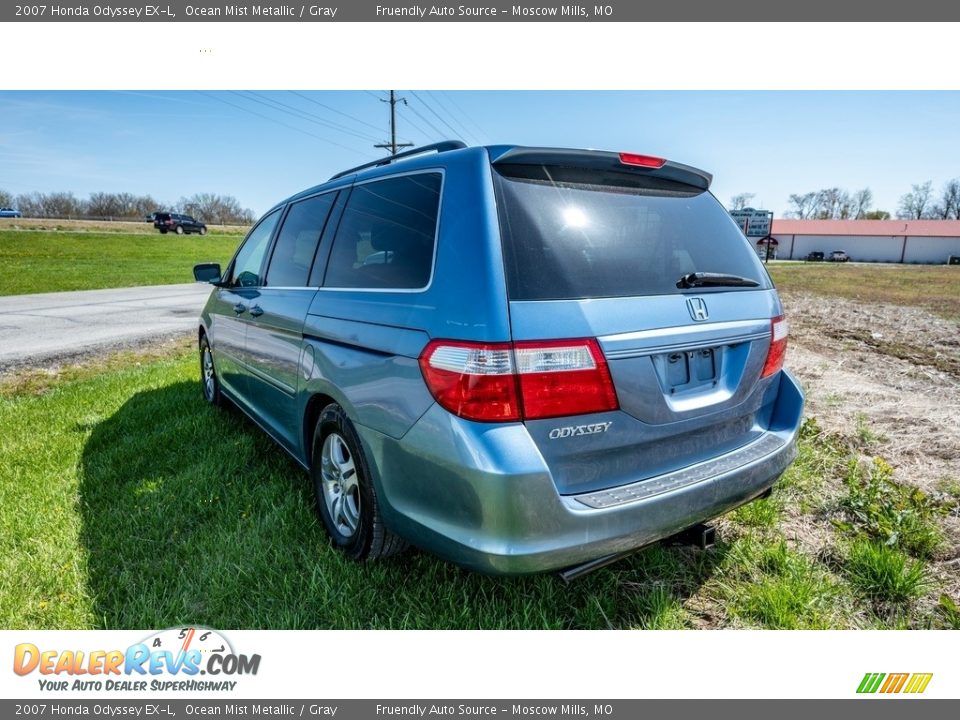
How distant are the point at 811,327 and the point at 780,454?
8309 mm

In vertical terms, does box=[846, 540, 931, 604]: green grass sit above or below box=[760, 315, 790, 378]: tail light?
below

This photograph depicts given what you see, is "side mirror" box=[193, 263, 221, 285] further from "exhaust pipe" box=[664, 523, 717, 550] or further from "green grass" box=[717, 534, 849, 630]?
"green grass" box=[717, 534, 849, 630]

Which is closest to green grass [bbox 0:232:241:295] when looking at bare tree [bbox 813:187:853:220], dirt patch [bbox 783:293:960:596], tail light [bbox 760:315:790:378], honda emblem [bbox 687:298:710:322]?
honda emblem [bbox 687:298:710:322]

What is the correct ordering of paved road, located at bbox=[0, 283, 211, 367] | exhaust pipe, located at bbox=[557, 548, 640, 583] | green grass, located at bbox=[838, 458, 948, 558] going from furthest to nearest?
paved road, located at bbox=[0, 283, 211, 367] → green grass, located at bbox=[838, 458, 948, 558] → exhaust pipe, located at bbox=[557, 548, 640, 583]

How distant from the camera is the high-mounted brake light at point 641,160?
220 cm

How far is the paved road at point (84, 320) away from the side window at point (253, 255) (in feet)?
15.2

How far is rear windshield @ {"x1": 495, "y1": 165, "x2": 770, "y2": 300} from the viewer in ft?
6.16

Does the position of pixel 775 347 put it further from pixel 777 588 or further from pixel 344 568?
pixel 344 568

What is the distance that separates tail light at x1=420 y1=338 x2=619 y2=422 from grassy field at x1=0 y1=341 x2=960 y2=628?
0.99 m

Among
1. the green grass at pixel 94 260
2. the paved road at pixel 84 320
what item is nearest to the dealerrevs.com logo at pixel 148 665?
the paved road at pixel 84 320

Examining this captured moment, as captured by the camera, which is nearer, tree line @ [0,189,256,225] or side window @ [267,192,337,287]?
side window @ [267,192,337,287]

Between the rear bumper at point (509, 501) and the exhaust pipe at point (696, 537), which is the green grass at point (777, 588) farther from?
the rear bumper at point (509, 501)

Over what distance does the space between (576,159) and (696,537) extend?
1.64m

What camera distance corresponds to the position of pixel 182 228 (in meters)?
49.2
